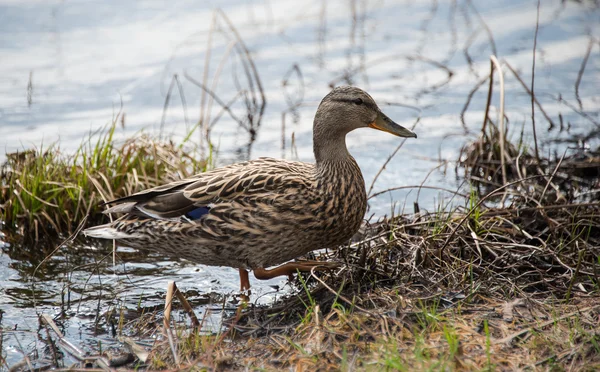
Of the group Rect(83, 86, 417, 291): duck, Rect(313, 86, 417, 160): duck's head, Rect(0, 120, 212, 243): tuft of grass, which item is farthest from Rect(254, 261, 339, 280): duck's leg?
Rect(0, 120, 212, 243): tuft of grass

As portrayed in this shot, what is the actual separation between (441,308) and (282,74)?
6.76 m

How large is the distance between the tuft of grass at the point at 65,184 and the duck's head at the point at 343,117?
176 cm

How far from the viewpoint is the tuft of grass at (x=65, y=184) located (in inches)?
254

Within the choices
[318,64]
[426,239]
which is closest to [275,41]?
[318,64]

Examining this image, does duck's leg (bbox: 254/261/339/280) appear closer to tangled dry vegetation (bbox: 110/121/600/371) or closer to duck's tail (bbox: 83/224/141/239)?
tangled dry vegetation (bbox: 110/121/600/371)

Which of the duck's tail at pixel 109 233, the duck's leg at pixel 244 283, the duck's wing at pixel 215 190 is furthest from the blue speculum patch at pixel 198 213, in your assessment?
the duck's leg at pixel 244 283

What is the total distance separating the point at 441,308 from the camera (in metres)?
4.38

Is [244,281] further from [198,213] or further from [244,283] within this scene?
[198,213]

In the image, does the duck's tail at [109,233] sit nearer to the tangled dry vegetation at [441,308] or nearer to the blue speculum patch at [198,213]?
the blue speculum patch at [198,213]

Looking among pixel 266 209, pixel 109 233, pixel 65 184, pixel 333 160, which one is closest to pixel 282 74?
pixel 65 184

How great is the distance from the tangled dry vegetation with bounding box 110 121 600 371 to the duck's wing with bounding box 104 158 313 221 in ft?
2.11

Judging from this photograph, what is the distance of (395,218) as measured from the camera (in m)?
5.83

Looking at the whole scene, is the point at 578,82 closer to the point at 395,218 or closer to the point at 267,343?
the point at 395,218

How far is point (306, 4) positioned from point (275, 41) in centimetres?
135
